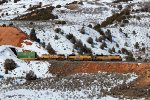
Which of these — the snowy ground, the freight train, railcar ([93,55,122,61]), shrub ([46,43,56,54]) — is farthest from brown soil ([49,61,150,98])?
shrub ([46,43,56,54])

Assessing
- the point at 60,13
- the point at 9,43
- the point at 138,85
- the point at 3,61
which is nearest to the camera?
the point at 138,85

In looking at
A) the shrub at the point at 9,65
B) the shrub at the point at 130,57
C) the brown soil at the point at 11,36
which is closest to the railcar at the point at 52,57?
the shrub at the point at 9,65

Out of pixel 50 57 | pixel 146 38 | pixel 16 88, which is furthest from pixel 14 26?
pixel 16 88

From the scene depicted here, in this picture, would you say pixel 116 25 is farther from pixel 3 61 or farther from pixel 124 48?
pixel 3 61

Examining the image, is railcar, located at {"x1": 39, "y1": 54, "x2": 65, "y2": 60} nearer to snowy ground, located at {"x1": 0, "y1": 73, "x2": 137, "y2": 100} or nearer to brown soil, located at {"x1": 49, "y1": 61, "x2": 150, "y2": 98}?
brown soil, located at {"x1": 49, "y1": 61, "x2": 150, "y2": 98}

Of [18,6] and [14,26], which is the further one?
[18,6]

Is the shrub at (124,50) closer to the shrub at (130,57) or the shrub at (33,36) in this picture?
the shrub at (130,57)
